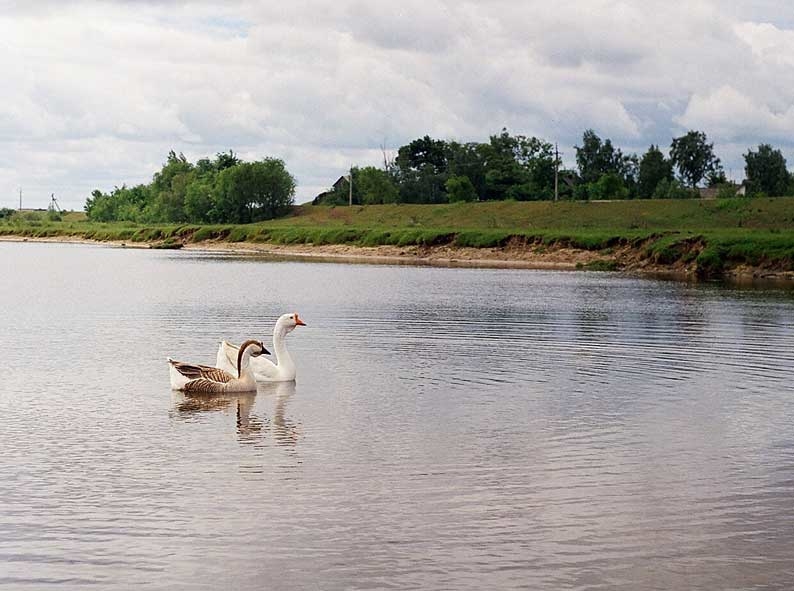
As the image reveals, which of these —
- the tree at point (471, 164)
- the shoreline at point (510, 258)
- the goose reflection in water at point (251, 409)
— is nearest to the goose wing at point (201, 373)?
the goose reflection in water at point (251, 409)

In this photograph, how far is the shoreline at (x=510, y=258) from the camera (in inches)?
2749

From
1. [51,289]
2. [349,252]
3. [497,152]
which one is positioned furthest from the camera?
[497,152]

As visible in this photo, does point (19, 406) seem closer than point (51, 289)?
Yes

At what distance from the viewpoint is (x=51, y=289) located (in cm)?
4816

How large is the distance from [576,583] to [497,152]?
15898cm

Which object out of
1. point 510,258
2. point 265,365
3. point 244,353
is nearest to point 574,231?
point 510,258

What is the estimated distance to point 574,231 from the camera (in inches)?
3625

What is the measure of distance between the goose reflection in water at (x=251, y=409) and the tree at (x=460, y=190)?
390 feet

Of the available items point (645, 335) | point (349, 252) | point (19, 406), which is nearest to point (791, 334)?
point (645, 335)

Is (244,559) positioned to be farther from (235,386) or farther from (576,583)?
(235,386)

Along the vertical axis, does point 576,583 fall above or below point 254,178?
below

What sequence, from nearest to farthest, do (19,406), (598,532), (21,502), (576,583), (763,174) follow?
(576,583)
(598,532)
(21,502)
(19,406)
(763,174)

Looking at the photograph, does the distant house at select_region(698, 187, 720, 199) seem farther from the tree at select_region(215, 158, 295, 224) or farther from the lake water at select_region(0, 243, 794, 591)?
the lake water at select_region(0, 243, 794, 591)

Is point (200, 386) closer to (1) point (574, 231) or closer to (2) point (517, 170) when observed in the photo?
(1) point (574, 231)
